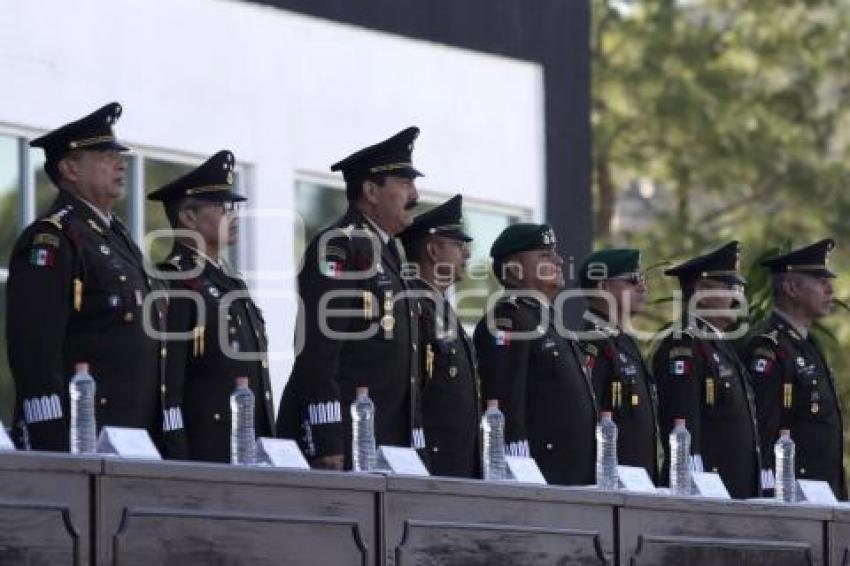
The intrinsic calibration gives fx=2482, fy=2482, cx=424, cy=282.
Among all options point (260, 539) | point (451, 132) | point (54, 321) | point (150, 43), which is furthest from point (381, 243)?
point (451, 132)

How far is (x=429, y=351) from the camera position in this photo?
9359 millimetres

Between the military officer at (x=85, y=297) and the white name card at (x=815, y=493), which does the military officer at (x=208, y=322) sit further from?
the white name card at (x=815, y=493)

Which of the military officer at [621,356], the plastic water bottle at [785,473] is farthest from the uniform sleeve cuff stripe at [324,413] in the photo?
the military officer at [621,356]

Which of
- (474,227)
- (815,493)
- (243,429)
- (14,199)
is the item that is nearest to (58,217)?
(243,429)

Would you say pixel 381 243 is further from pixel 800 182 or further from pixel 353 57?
pixel 800 182

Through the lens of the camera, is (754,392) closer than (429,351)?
No

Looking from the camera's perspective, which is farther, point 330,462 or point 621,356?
point 621,356

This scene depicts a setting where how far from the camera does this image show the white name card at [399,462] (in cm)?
761

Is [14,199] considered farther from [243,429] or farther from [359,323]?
[243,429]

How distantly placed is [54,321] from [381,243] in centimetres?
163

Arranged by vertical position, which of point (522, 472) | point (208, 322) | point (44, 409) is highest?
point (208, 322)

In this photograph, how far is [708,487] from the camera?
29.1 ft

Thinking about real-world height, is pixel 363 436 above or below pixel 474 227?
below

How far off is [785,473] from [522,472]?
1681 millimetres
